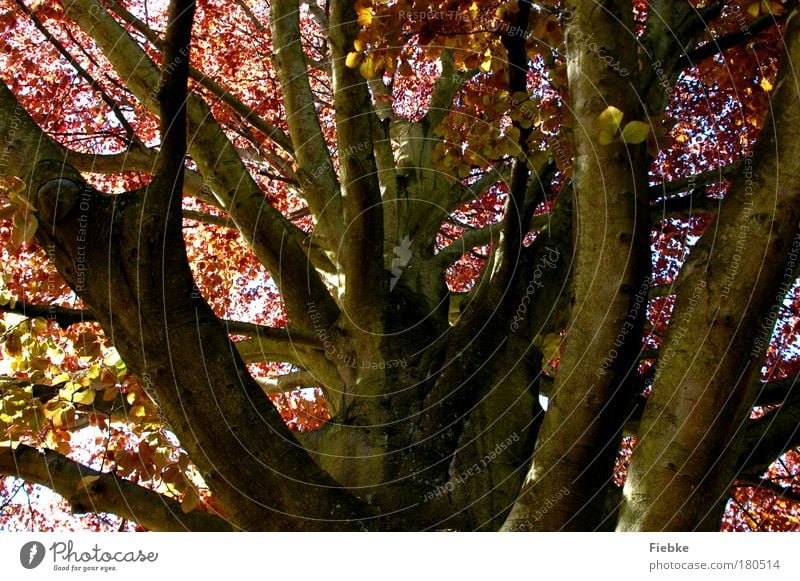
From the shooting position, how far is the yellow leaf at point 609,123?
2555 mm

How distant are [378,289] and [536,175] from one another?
121cm

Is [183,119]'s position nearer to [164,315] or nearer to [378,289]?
[164,315]

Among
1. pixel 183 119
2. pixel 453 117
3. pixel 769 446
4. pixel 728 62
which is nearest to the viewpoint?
pixel 183 119

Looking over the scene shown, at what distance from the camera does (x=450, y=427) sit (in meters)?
3.95

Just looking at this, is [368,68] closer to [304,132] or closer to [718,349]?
[304,132]

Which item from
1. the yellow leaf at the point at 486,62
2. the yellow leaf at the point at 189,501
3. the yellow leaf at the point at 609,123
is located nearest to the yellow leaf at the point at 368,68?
the yellow leaf at the point at 486,62

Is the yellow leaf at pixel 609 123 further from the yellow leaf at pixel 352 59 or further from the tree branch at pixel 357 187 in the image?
the yellow leaf at pixel 352 59

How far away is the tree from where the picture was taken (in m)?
2.62

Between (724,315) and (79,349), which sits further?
(79,349)

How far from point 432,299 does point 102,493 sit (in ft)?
8.52

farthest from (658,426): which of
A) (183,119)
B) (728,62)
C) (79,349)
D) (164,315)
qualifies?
(728,62)

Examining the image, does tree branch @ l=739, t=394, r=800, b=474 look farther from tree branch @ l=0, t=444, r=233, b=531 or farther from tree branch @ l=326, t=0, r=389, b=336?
tree branch @ l=0, t=444, r=233, b=531
